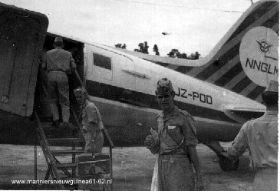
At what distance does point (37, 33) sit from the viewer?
6527 mm

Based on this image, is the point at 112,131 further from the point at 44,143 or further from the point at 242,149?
the point at 242,149

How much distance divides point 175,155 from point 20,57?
347 centimetres

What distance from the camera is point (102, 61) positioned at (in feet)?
28.7

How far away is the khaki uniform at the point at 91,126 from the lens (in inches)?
283

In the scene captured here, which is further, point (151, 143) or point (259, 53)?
point (259, 53)

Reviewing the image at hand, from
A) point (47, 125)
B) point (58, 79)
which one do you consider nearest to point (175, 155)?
point (58, 79)

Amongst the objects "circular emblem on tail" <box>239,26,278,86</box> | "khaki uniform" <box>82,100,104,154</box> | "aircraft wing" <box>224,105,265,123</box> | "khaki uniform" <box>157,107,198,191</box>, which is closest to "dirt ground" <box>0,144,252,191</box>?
"khaki uniform" <box>82,100,104,154</box>

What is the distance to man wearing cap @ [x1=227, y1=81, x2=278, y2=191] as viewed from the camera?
3.52 meters

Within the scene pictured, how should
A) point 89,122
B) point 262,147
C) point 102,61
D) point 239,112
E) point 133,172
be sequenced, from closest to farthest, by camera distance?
point 262,147 < point 89,122 < point 102,61 < point 133,172 < point 239,112

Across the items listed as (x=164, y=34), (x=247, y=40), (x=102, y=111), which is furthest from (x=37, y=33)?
(x=247, y=40)

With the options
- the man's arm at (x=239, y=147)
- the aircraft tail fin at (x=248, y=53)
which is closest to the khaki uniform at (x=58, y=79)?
the man's arm at (x=239, y=147)

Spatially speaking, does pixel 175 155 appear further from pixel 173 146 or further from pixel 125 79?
pixel 125 79

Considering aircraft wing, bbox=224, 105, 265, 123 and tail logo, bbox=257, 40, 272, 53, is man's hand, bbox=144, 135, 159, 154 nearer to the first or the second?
aircraft wing, bbox=224, 105, 265, 123

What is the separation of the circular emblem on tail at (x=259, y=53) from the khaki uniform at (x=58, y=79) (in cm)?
624
